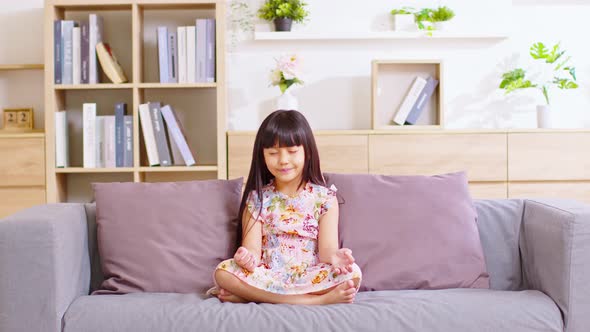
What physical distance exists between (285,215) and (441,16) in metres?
2.02

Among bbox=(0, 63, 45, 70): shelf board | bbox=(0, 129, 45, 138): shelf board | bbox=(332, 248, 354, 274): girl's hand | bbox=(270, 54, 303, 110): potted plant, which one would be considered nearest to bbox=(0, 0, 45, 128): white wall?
bbox=(0, 63, 45, 70): shelf board

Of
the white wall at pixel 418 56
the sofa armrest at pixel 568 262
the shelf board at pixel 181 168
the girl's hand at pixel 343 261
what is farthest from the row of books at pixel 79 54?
the sofa armrest at pixel 568 262

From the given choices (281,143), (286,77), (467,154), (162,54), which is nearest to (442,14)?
(467,154)

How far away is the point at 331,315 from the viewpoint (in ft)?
6.30

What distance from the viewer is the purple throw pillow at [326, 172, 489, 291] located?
223 cm

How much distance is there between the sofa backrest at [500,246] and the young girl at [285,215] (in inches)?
18.5

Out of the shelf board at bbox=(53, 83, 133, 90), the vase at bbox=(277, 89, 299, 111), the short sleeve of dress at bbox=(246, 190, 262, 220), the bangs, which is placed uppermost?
the shelf board at bbox=(53, 83, 133, 90)

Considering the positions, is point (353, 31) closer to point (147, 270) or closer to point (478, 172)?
point (478, 172)

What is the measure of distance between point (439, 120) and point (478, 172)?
366mm

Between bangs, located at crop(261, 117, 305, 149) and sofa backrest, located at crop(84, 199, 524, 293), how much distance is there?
2.05 ft

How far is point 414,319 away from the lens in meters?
1.93

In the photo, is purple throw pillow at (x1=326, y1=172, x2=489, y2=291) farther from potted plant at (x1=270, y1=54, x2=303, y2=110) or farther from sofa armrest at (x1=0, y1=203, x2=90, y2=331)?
potted plant at (x1=270, y1=54, x2=303, y2=110)

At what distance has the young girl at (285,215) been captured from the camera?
2102mm

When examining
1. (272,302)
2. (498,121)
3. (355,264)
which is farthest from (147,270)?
(498,121)
